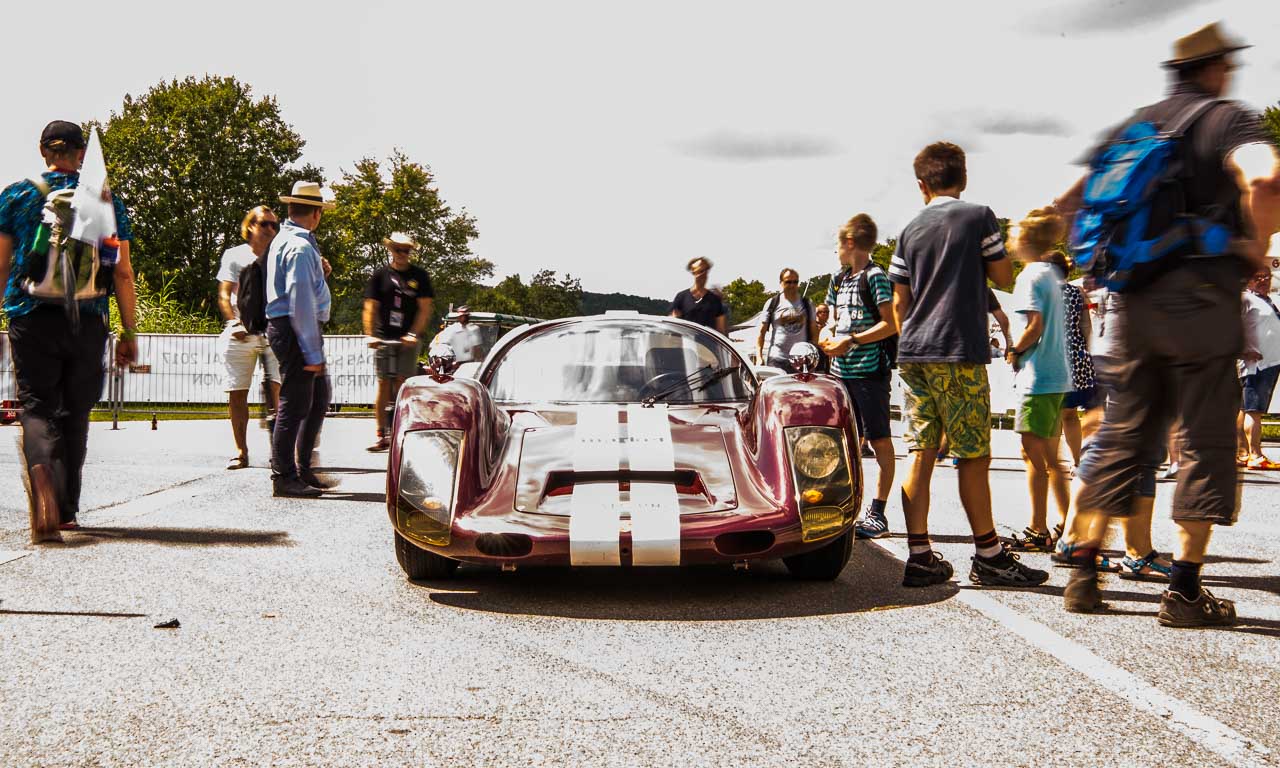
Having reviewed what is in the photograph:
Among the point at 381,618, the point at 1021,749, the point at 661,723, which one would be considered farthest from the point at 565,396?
the point at 1021,749

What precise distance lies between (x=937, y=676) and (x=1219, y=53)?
2.21 m

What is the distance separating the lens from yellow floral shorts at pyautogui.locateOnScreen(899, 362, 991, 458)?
14.9 feet

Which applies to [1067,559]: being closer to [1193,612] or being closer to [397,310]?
[1193,612]

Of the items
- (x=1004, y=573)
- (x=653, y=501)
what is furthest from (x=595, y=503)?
(x=1004, y=573)

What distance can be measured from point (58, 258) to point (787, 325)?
607 centimetres

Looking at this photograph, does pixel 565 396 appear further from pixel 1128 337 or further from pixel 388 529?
pixel 1128 337

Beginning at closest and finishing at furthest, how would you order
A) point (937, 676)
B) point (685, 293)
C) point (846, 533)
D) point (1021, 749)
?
1. point (1021, 749)
2. point (937, 676)
3. point (846, 533)
4. point (685, 293)

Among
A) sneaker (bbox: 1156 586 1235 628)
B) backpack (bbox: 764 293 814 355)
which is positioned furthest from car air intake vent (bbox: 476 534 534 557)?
backpack (bbox: 764 293 814 355)

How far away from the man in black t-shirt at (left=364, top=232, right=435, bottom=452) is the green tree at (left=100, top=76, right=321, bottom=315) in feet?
129

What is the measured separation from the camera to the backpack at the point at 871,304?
19.4 ft

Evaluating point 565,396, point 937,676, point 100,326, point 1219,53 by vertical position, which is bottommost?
point 937,676

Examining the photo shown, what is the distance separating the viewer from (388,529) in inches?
232

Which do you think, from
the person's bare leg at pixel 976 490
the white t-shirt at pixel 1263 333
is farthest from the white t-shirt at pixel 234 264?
the white t-shirt at pixel 1263 333

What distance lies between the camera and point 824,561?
4.53 metres
